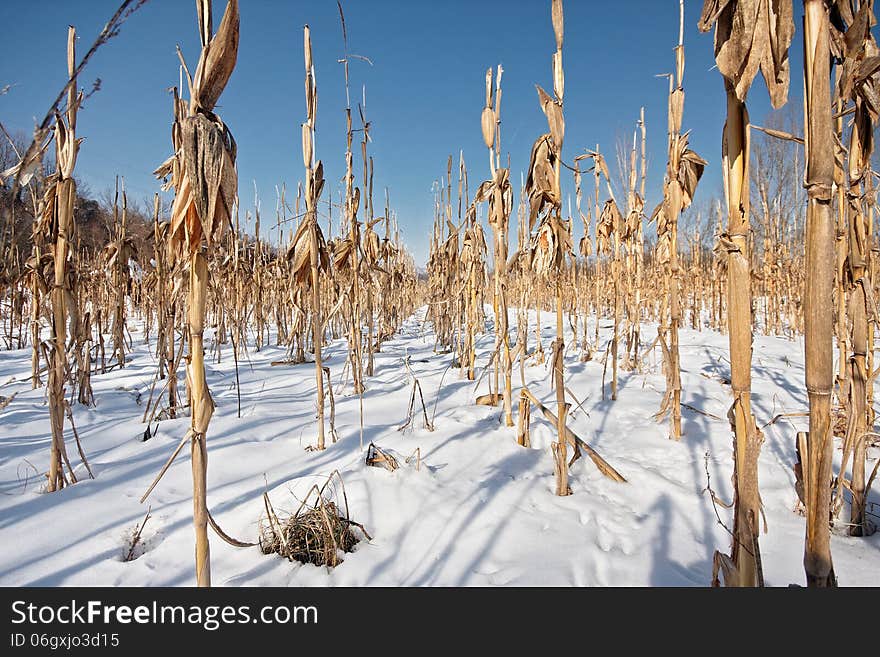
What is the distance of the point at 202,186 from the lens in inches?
29.4

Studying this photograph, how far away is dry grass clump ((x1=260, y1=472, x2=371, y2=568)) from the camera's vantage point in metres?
1.26

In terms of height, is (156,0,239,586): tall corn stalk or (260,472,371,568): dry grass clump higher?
(156,0,239,586): tall corn stalk

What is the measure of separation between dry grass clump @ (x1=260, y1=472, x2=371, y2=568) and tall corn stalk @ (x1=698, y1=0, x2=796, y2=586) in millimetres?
1002

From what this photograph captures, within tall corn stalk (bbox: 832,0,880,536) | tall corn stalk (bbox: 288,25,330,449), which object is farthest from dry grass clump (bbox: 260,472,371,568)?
tall corn stalk (bbox: 832,0,880,536)

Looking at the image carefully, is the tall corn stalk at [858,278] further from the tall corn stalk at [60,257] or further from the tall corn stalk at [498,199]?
the tall corn stalk at [60,257]

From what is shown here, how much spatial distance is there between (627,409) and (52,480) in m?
3.19

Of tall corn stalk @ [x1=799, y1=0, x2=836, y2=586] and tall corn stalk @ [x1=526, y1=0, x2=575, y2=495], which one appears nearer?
tall corn stalk @ [x1=799, y1=0, x2=836, y2=586]

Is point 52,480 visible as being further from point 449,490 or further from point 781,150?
point 781,150

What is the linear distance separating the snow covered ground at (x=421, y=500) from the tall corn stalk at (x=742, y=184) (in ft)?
1.85

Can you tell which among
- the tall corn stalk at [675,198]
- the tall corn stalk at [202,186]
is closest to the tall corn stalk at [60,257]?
the tall corn stalk at [202,186]

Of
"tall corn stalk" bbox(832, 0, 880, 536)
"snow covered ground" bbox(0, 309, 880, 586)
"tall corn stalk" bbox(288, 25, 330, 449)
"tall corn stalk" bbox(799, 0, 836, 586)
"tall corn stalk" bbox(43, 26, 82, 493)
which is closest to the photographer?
"tall corn stalk" bbox(799, 0, 836, 586)

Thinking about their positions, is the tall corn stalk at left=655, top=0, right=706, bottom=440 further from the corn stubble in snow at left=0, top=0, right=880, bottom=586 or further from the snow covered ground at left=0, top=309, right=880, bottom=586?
the snow covered ground at left=0, top=309, right=880, bottom=586

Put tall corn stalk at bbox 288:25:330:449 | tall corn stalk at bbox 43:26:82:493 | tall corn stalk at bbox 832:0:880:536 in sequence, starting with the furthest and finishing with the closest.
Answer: tall corn stalk at bbox 288:25:330:449 < tall corn stalk at bbox 43:26:82:493 < tall corn stalk at bbox 832:0:880:536
